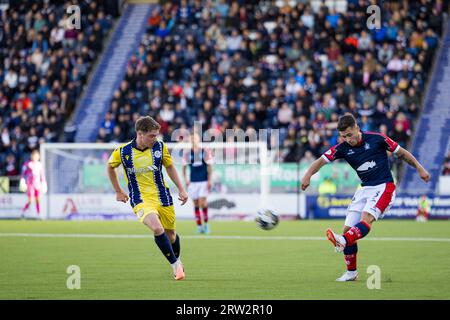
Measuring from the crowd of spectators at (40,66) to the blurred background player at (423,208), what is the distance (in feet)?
44.8

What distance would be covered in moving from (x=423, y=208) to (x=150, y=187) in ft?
60.8

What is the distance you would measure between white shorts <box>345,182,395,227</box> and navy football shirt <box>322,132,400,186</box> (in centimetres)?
10

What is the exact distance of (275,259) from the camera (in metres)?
17.0

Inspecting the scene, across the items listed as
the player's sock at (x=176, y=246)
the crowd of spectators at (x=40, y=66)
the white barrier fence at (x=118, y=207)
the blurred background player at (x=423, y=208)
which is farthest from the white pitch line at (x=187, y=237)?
the crowd of spectators at (x=40, y=66)

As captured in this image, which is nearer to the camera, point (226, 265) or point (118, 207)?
point (226, 265)

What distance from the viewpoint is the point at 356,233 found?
1333 cm

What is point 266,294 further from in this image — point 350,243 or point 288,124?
point 288,124

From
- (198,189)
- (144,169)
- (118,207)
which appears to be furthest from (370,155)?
(118,207)

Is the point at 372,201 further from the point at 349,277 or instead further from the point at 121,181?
the point at 121,181

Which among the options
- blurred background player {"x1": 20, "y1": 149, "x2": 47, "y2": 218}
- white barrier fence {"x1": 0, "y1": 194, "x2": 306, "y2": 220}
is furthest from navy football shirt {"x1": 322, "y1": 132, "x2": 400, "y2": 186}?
blurred background player {"x1": 20, "y1": 149, "x2": 47, "y2": 218}

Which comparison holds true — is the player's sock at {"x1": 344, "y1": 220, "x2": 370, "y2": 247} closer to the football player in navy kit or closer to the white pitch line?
the football player in navy kit

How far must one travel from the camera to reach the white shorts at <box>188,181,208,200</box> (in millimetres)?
25797

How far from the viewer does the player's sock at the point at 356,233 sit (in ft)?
43.5

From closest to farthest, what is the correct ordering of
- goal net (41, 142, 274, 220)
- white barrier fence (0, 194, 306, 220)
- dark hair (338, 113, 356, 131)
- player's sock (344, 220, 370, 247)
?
player's sock (344, 220, 370, 247) → dark hair (338, 113, 356, 131) → white barrier fence (0, 194, 306, 220) → goal net (41, 142, 274, 220)
